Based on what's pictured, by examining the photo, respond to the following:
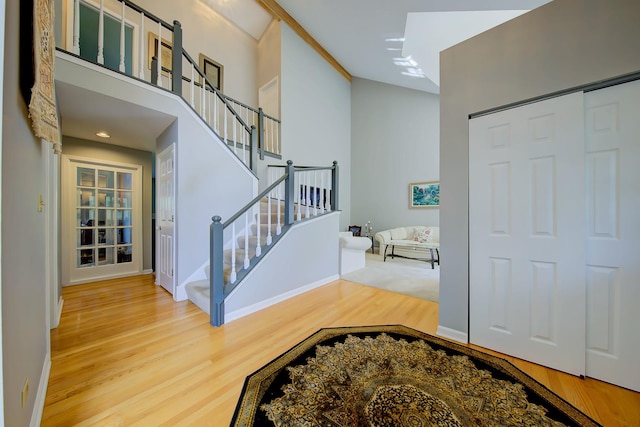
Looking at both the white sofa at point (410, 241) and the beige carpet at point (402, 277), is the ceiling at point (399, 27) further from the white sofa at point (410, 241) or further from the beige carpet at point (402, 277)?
the beige carpet at point (402, 277)

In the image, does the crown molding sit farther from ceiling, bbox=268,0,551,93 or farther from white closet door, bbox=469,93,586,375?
white closet door, bbox=469,93,586,375

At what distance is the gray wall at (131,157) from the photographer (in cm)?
346

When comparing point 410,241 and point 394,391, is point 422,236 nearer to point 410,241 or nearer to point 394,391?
point 410,241

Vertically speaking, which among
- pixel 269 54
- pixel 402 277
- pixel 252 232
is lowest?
pixel 402 277

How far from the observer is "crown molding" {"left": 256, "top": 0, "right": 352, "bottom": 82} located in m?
4.74

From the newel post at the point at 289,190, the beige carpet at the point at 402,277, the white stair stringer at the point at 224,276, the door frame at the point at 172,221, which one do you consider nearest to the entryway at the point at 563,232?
the beige carpet at the point at 402,277

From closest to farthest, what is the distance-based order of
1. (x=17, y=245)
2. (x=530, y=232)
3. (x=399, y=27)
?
(x=17, y=245)
(x=530, y=232)
(x=399, y=27)

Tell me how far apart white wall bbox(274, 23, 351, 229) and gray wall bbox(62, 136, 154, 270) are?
8.32ft

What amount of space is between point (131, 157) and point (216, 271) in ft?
10.7

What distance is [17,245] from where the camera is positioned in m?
0.99

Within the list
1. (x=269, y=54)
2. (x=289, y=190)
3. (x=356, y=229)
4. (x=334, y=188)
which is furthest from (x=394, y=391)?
(x=269, y=54)

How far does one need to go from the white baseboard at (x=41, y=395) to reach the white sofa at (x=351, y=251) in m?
3.14

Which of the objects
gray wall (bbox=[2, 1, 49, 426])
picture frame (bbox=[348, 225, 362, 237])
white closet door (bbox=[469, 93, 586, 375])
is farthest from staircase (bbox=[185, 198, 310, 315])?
picture frame (bbox=[348, 225, 362, 237])

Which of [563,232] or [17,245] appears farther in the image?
[563,232]
